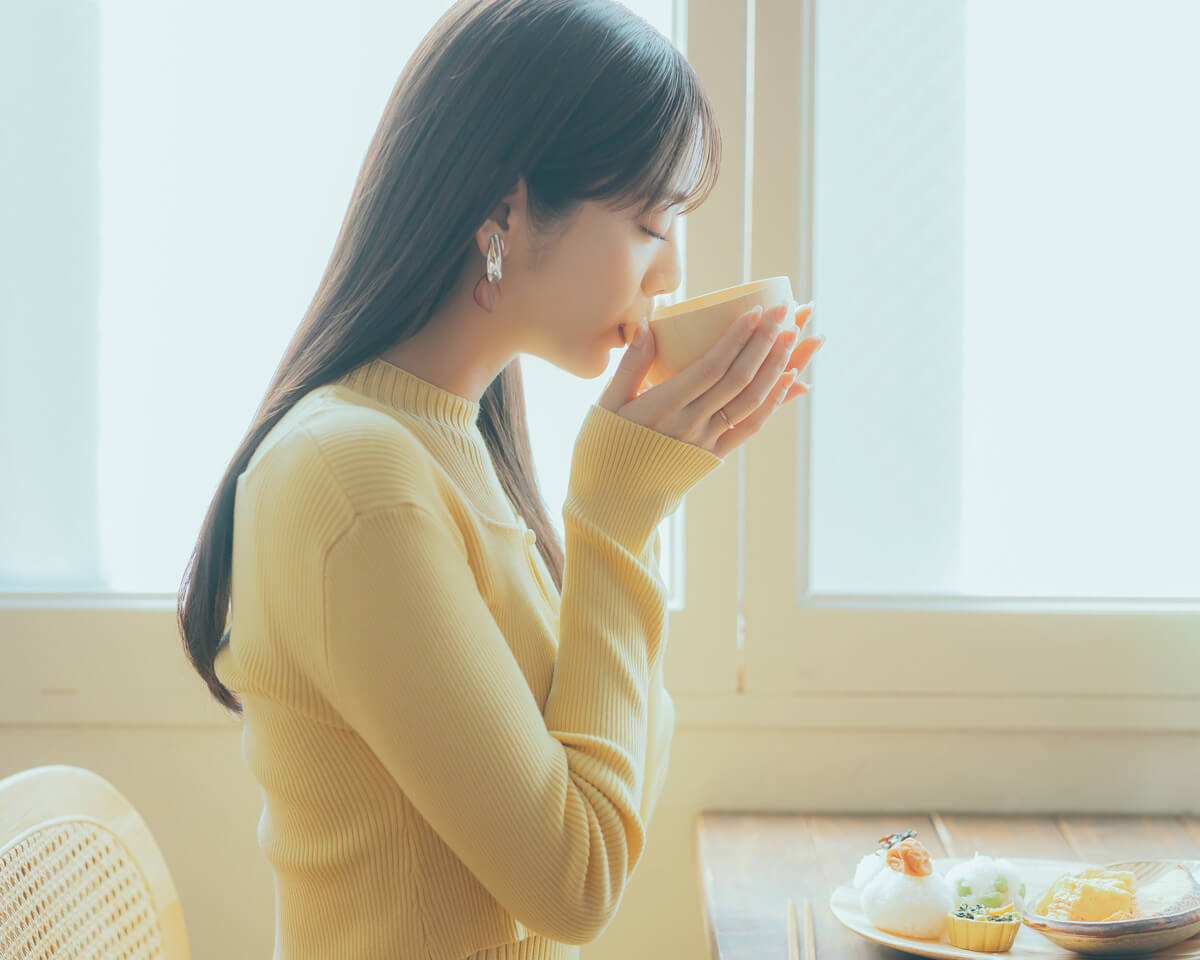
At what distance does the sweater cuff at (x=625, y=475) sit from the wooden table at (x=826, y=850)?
0.45m

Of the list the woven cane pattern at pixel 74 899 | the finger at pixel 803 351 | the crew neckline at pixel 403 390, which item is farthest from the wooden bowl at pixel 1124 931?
the woven cane pattern at pixel 74 899

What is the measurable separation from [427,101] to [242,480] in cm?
27

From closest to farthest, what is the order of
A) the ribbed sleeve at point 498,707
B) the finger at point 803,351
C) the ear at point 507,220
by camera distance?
the ribbed sleeve at point 498,707, the ear at point 507,220, the finger at point 803,351

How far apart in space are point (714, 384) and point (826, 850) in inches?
28.1

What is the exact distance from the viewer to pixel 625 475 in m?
0.77

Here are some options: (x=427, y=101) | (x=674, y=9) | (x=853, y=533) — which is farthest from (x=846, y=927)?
(x=674, y=9)

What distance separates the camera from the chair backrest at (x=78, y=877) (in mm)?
783

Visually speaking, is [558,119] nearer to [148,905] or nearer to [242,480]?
[242,480]

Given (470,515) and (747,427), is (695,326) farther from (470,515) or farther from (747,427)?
(470,515)

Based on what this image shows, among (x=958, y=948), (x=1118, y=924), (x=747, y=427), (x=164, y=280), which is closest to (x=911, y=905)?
(x=958, y=948)

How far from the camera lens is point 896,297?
1.41m

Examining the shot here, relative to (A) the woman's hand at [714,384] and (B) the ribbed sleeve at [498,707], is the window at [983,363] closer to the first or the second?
(A) the woman's hand at [714,384]

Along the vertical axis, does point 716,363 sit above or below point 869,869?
above

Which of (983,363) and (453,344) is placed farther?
(983,363)
